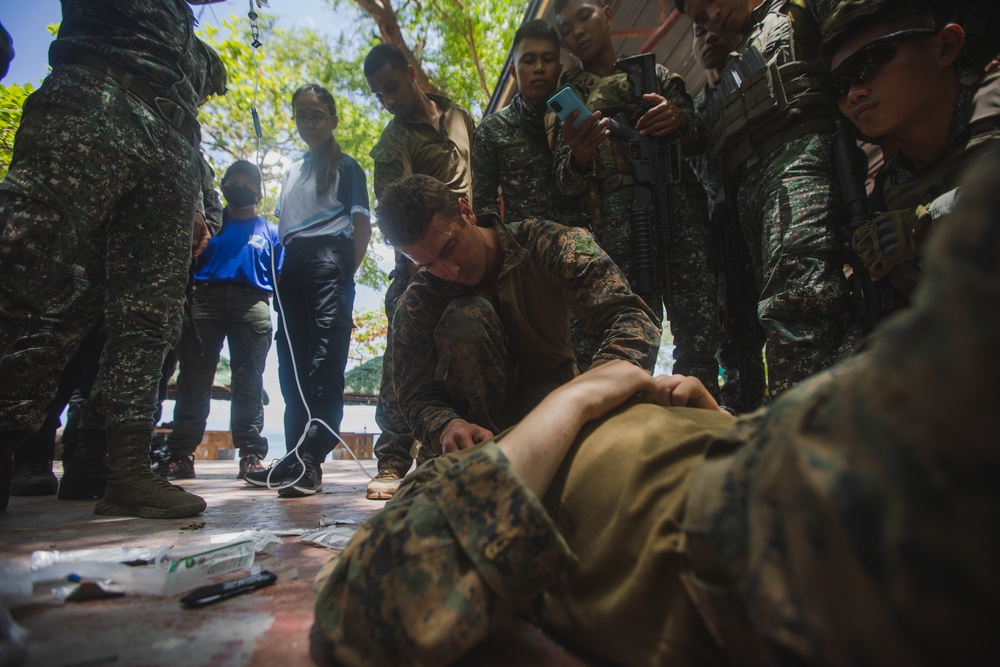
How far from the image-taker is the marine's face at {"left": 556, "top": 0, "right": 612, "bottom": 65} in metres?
3.01

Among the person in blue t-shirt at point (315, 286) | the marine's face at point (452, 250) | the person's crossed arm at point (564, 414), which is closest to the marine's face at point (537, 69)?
the person in blue t-shirt at point (315, 286)

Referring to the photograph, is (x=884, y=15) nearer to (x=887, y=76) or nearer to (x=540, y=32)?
(x=887, y=76)

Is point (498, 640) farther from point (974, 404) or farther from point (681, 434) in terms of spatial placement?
point (974, 404)

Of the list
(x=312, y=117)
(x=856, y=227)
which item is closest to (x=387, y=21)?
(x=312, y=117)

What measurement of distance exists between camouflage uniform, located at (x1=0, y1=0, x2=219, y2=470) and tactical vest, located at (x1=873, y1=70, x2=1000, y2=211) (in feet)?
9.61

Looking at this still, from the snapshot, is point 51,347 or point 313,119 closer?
point 51,347

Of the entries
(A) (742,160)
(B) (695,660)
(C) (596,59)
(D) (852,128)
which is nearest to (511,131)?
(C) (596,59)

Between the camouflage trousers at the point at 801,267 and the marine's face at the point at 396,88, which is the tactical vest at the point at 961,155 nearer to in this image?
the camouflage trousers at the point at 801,267

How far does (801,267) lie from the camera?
2.07 m

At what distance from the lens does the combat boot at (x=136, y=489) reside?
6.57ft

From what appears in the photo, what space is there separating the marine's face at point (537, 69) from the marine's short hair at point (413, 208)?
4.72 ft

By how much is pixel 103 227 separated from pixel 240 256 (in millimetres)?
1710

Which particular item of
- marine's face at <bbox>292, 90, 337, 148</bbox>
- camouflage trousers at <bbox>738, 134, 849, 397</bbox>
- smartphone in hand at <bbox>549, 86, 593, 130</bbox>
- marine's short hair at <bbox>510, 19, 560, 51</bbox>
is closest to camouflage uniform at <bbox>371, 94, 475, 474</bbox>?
marine's face at <bbox>292, 90, 337, 148</bbox>

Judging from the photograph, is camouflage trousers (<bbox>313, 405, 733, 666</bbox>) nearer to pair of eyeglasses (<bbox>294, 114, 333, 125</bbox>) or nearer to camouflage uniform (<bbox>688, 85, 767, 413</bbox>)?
camouflage uniform (<bbox>688, 85, 767, 413</bbox>)
